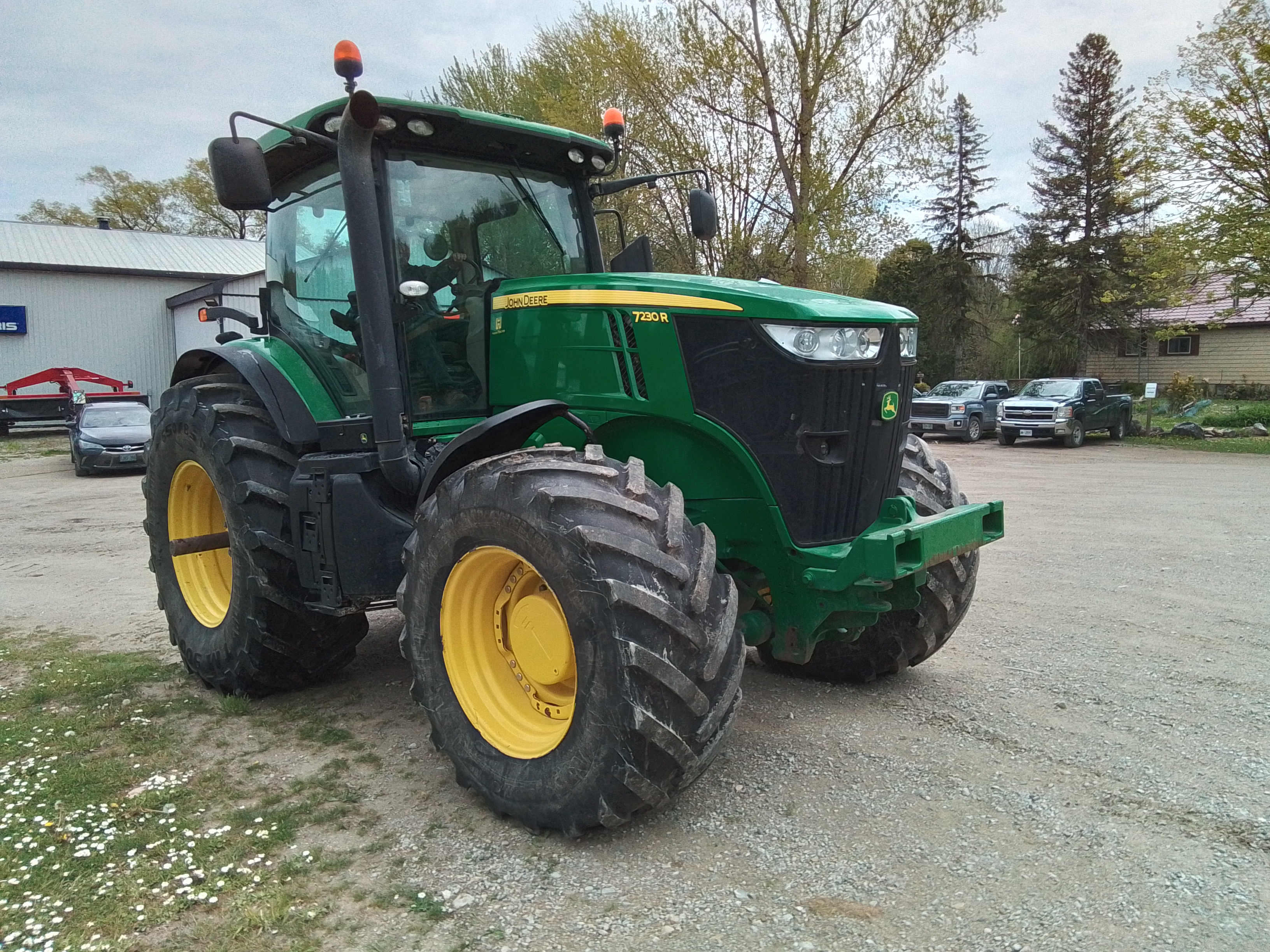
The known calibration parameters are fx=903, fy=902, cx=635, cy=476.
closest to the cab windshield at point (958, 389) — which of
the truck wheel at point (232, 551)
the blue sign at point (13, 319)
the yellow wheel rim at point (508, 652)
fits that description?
the truck wheel at point (232, 551)

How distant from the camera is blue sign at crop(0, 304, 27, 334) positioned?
97.2 ft

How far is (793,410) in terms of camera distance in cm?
327

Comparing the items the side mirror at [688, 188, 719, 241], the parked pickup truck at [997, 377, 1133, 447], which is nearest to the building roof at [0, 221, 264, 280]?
the parked pickup truck at [997, 377, 1133, 447]

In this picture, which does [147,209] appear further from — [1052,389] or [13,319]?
[1052,389]

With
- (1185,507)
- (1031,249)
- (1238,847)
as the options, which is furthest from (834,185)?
(1238,847)

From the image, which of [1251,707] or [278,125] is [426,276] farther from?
[1251,707]

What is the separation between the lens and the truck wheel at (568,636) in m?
2.73

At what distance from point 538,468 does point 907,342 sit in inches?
64.4

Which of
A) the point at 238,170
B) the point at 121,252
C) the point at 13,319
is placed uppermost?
the point at 121,252

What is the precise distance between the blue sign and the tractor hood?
108 ft

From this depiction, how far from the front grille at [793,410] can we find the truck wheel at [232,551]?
2.06 meters

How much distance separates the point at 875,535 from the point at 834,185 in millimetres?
18287

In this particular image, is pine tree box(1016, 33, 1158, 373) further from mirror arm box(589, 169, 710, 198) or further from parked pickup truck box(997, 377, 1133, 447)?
mirror arm box(589, 169, 710, 198)

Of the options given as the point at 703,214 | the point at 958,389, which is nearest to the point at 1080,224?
the point at 958,389
